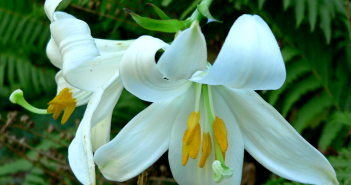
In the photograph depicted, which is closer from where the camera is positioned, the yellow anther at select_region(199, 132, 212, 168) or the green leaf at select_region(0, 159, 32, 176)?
the yellow anther at select_region(199, 132, 212, 168)

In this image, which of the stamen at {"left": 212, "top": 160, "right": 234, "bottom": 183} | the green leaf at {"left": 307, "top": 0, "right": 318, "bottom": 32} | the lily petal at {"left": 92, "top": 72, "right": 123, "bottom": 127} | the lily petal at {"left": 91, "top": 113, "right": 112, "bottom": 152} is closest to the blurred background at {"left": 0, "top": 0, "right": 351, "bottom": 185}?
the green leaf at {"left": 307, "top": 0, "right": 318, "bottom": 32}

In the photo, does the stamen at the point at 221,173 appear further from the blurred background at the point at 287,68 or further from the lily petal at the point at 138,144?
the blurred background at the point at 287,68

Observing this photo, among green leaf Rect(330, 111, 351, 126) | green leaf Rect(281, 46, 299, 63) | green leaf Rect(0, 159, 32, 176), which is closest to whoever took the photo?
green leaf Rect(330, 111, 351, 126)

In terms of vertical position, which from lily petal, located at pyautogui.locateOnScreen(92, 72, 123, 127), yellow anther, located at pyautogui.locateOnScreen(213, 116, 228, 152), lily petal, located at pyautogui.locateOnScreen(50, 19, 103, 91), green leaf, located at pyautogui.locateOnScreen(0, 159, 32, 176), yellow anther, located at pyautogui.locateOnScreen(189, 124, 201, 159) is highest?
lily petal, located at pyautogui.locateOnScreen(50, 19, 103, 91)

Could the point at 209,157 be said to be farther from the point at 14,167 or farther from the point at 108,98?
the point at 14,167

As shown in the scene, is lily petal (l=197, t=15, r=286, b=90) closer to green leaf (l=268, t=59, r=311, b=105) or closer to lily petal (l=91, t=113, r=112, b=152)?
lily petal (l=91, t=113, r=112, b=152)

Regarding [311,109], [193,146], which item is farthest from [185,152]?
[311,109]

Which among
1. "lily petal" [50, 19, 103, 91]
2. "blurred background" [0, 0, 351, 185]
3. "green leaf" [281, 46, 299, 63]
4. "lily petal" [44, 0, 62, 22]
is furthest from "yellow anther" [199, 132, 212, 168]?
"green leaf" [281, 46, 299, 63]

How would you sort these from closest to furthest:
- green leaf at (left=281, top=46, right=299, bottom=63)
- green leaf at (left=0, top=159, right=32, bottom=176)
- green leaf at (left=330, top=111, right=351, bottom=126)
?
green leaf at (left=330, top=111, right=351, bottom=126) → green leaf at (left=281, top=46, right=299, bottom=63) → green leaf at (left=0, top=159, right=32, bottom=176)

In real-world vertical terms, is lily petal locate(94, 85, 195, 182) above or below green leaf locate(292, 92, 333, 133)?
above
